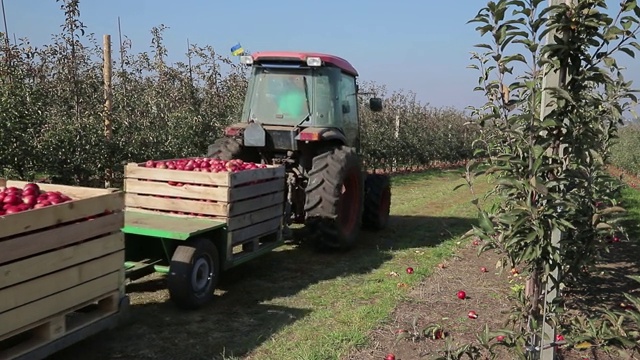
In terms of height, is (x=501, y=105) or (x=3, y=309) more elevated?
(x=501, y=105)

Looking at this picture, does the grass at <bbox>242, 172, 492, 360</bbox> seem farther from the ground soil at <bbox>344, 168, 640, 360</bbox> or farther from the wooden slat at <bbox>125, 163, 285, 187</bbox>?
the wooden slat at <bbox>125, 163, 285, 187</bbox>

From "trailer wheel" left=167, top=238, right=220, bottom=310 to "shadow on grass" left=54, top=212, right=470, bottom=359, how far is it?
0.40 feet

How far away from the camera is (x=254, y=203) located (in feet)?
17.5

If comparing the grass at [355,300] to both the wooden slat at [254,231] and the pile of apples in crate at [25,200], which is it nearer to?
the wooden slat at [254,231]

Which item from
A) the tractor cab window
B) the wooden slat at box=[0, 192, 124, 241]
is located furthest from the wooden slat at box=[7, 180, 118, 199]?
the tractor cab window

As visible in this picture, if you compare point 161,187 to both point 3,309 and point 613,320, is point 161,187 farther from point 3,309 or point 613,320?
point 613,320

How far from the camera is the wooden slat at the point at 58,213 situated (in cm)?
291

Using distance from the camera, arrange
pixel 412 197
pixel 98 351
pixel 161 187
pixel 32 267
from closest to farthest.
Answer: pixel 32 267, pixel 98 351, pixel 161 187, pixel 412 197

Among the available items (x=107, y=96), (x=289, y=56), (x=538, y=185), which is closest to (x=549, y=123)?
(x=538, y=185)

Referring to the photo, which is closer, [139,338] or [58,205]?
[58,205]

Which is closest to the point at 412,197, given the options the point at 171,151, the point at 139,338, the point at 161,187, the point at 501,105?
the point at 171,151

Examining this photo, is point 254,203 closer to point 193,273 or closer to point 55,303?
point 193,273

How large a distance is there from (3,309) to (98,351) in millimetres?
1068

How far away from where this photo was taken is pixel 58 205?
3.24 meters
